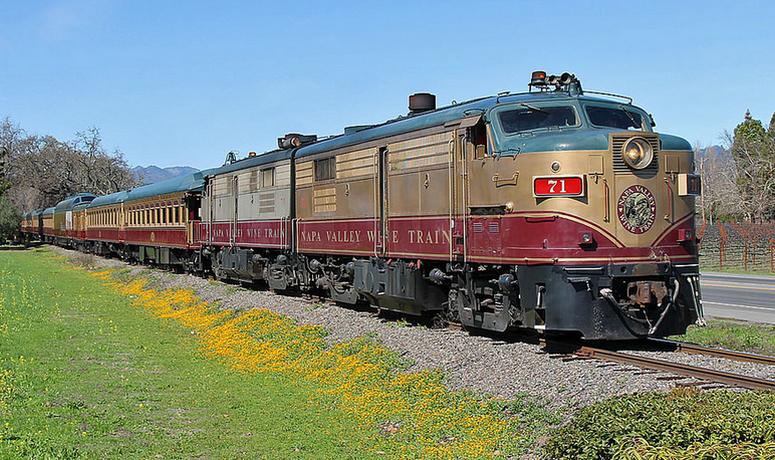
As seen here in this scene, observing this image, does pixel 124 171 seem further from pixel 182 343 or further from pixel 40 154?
pixel 182 343

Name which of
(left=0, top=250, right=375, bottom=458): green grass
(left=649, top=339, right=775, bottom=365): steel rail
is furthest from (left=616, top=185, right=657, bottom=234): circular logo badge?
(left=0, top=250, right=375, bottom=458): green grass

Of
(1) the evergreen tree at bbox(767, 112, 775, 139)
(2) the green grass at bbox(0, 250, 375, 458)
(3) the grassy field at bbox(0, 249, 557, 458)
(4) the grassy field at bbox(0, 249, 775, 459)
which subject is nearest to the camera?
(4) the grassy field at bbox(0, 249, 775, 459)

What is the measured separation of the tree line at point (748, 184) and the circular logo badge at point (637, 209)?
51070mm

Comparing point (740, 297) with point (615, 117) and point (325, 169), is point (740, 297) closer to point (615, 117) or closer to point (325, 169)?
point (325, 169)

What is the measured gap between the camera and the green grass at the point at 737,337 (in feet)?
49.5

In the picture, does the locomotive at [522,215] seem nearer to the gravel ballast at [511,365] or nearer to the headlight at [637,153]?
the headlight at [637,153]

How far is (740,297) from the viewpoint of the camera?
26750 mm

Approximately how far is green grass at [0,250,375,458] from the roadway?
12855 millimetres

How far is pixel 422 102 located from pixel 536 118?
5079 mm

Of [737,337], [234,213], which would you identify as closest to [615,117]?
[737,337]

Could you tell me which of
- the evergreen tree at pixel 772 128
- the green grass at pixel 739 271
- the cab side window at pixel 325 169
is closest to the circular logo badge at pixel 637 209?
the cab side window at pixel 325 169

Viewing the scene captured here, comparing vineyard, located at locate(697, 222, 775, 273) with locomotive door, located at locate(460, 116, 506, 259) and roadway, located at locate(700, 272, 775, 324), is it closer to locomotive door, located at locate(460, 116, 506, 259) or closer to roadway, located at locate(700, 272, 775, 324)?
roadway, located at locate(700, 272, 775, 324)

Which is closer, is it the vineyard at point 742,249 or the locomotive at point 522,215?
the locomotive at point 522,215

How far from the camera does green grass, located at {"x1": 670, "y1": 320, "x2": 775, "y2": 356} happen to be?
15086mm
